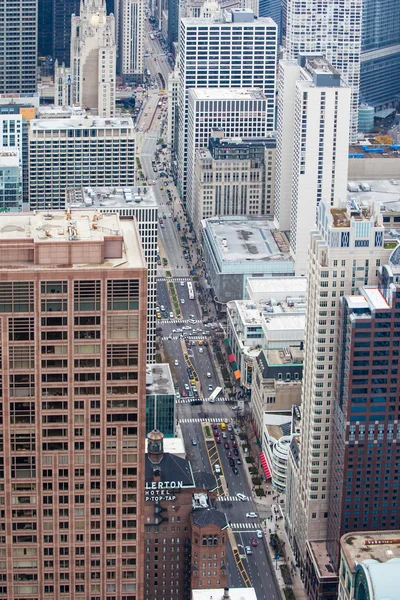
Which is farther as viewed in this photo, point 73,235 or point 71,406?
point 73,235

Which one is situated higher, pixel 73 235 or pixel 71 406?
pixel 73 235

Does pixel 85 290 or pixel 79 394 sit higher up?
pixel 85 290

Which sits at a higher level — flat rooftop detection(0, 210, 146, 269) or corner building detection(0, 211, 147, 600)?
flat rooftop detection(0, 210, 146, 269)


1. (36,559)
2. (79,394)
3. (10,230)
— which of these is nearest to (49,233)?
(10,230)

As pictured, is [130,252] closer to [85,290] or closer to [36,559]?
[85,290]

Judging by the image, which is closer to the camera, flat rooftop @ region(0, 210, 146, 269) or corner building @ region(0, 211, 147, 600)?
corner building @ region(0, 211, 147, 600)
